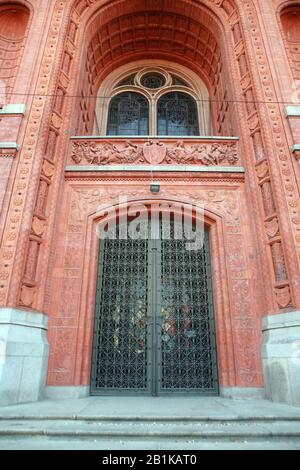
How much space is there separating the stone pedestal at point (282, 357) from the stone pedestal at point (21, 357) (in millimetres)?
4110

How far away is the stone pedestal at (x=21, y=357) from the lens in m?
5.10

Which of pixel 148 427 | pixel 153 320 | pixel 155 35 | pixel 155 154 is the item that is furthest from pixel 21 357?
pixel 155 35

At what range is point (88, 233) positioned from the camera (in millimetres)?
7062

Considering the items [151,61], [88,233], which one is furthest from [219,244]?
[151,61]

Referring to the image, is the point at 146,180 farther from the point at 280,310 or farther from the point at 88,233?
the point at 280,310

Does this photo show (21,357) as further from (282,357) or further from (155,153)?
(155,153)

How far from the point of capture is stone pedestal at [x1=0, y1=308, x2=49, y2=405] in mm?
5102

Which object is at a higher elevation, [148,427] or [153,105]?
[153,105]

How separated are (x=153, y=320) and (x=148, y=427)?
2963 mm

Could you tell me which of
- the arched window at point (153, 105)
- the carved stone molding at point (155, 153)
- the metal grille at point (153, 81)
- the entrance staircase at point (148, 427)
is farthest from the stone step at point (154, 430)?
the metal grille at point (153, 81)

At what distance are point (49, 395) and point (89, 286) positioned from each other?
2137 mm

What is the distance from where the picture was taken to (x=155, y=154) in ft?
25.9

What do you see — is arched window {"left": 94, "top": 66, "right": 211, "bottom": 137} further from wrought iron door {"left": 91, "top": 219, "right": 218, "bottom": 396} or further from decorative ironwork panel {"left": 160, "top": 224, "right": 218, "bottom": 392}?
decorative ironwork panel {"left": 160, "top": 224, "right": 218, "bottom": 392}

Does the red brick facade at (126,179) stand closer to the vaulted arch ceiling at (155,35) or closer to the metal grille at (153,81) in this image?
the vaulted arch ceiling at (155,35)
